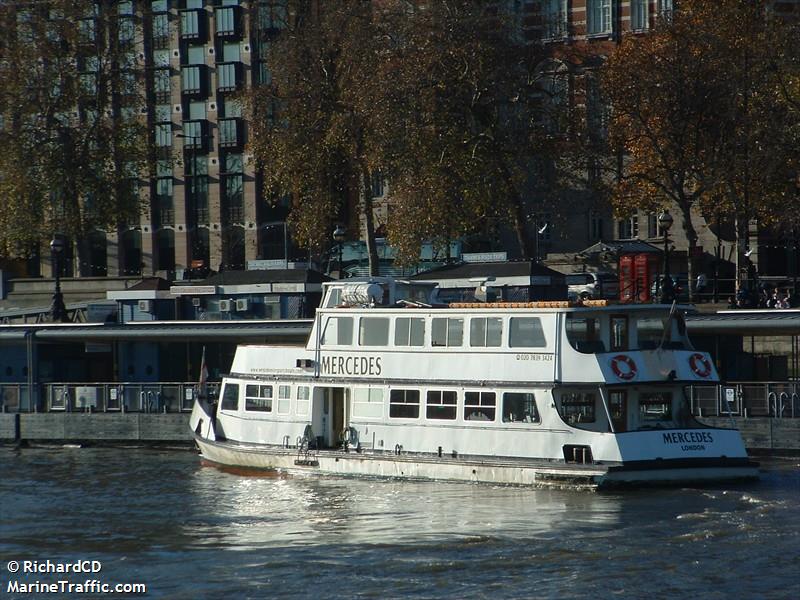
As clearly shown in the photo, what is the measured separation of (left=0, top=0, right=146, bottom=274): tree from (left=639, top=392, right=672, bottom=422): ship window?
131ft

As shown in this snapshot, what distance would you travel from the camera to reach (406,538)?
29.4 m

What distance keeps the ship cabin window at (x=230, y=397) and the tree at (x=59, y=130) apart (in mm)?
29390

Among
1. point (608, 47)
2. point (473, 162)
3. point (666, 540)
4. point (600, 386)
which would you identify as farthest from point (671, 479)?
point (608, 47)

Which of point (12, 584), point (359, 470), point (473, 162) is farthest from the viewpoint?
point (473, 162)

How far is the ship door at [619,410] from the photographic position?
3606 centimetres

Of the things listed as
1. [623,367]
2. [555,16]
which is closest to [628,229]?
[555,16]

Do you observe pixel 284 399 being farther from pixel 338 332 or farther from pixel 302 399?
pixel 338 332

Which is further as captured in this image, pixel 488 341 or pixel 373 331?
pixel 373 331

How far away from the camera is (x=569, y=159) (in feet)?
198

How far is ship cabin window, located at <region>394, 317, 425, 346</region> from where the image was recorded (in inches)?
1503

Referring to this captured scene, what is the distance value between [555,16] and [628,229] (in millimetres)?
11706

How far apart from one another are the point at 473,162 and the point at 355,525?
2983cm

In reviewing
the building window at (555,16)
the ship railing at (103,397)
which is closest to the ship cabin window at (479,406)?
the ship railing at (103,397)

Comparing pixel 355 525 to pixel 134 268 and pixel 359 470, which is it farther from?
pixel 134 268
